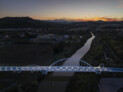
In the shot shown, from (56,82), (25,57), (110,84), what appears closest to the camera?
(110,84)


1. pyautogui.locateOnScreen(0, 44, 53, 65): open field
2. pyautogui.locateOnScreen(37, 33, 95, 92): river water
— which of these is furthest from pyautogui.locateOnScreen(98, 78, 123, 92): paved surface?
pyautogui.locateOnScreen(0, 44, 53, 65): open field

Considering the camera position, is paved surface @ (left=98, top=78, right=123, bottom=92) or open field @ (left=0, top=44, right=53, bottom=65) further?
open field @ (left=0, top=44, right=53, bottom=65)

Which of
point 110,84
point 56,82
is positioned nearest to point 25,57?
point 56,82

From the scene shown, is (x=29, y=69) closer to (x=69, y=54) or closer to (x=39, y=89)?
(x=39, y=89)

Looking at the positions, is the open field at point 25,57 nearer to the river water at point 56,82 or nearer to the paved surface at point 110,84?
the river water at point 56,82

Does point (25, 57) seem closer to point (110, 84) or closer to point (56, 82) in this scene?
point (56, 82)

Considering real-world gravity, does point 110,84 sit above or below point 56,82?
above

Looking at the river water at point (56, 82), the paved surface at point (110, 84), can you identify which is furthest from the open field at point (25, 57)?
the paved surface at point (110, 84)

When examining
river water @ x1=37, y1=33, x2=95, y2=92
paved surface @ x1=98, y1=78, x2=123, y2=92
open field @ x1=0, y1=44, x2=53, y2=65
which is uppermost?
open field @ x1=0, y1=44, x2=53, y2=65

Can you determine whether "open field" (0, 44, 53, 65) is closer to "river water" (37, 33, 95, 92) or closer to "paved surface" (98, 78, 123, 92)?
"river water" (37, 33, 95, 92)

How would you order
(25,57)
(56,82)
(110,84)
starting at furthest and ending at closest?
(25,57), (56,82), (110,84)

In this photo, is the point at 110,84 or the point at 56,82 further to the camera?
the point at 56,82
